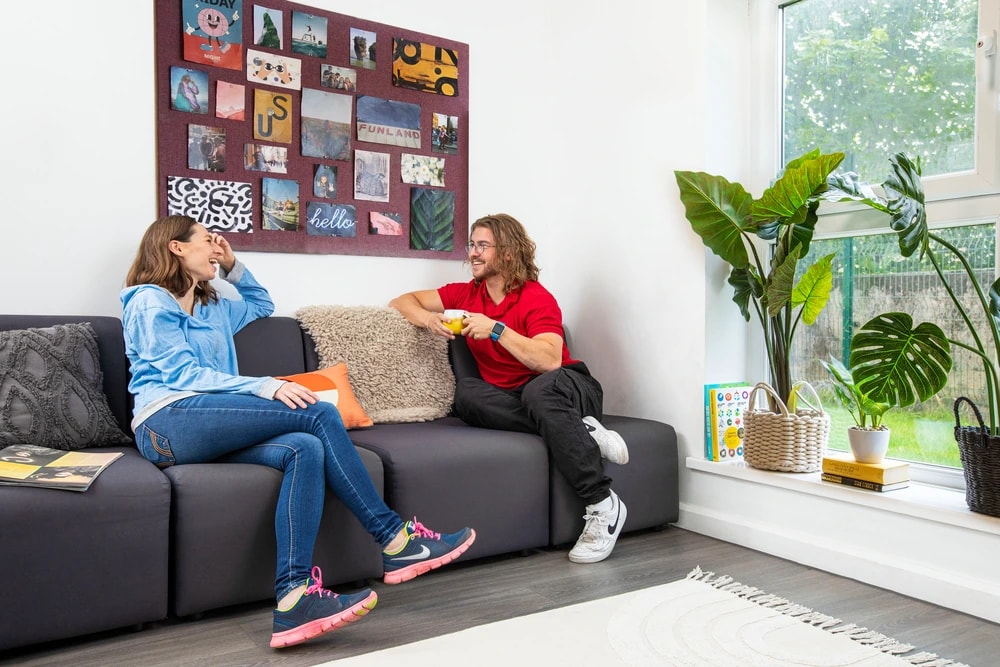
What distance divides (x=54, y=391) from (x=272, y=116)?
1298 millimetres

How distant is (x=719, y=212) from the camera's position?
281 centimetres

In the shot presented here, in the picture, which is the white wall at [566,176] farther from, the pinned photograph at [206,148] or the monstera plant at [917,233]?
the monstera plant at [917,233]

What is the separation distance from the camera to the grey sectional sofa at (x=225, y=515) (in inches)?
71.6

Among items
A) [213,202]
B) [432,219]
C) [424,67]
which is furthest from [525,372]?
[424,67]

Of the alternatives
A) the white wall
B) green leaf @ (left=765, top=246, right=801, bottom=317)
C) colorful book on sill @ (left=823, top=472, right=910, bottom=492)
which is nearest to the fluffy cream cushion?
the white wall

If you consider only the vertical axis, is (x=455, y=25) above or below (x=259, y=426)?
above

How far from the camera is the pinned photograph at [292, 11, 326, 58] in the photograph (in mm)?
3051

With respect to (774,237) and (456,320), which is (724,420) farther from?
(456,320)

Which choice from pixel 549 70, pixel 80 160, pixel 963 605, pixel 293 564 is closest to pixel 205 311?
pixel 80 160

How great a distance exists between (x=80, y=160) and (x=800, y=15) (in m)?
2.64

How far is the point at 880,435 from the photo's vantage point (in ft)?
8.07

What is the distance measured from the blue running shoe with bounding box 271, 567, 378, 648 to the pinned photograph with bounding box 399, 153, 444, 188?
1879mm

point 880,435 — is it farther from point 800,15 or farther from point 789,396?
point 800,15

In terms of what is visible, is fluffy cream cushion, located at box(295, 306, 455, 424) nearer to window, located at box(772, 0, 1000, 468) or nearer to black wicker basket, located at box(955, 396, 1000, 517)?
window, located at box(772, 0, 1000, 468)
